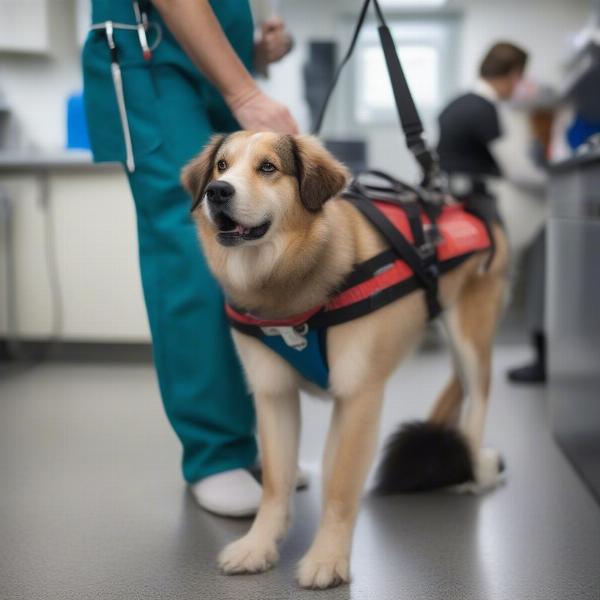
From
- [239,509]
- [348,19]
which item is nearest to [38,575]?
[239,509]

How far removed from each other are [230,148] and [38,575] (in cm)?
85

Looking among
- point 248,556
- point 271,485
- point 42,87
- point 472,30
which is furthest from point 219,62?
point 472,30

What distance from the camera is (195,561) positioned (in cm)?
150

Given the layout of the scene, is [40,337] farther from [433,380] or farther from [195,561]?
[195,561]

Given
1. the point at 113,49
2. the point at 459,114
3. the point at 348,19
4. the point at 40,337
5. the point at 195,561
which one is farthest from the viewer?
the point at 348,19

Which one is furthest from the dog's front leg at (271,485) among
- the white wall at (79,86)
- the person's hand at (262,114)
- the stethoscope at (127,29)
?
the white wall at (79,86)

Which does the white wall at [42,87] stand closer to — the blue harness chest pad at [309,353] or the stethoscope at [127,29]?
the stethoscope at [127,29]

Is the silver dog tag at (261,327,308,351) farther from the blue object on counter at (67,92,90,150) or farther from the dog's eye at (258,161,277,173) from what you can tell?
the blue object on counter at (67,92,90,150)

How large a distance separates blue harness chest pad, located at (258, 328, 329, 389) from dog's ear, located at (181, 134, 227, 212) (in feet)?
0.96

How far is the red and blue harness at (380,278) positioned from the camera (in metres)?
1.43

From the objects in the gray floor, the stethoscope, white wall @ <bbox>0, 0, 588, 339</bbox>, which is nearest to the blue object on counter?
white wall @ <bbox>0, 0, 588, 339</bbox>

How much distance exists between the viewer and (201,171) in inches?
57.4

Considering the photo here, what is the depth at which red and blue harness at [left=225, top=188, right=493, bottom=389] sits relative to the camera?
1434mm

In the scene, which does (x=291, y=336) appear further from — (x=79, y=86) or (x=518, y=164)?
(x=79, y=86)
